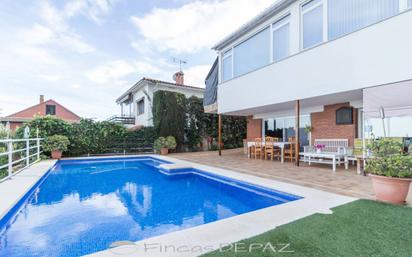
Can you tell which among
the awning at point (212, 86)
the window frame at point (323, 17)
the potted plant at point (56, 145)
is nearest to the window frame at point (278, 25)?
the window frame at point (323, 17)

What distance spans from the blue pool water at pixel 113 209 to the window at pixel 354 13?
605cm

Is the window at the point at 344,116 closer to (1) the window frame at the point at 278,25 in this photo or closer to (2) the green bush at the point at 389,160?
(1) the window frame at the point at 278,25

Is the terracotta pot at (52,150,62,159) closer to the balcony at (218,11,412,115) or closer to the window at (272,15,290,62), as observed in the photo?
the balcony at (218,11,412,115)

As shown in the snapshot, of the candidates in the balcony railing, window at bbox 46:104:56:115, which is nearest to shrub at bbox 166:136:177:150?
the balcony railing

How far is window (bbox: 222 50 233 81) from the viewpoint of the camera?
13.2 meters

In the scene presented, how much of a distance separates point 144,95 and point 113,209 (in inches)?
622

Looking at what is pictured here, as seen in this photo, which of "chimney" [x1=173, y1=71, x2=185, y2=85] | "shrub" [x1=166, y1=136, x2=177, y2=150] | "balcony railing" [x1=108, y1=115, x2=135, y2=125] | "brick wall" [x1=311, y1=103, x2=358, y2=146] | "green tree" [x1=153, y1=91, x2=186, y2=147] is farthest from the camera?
"chimney" [x1=173, y1=71, x2=185, y2=85]

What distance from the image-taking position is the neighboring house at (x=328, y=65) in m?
6.37

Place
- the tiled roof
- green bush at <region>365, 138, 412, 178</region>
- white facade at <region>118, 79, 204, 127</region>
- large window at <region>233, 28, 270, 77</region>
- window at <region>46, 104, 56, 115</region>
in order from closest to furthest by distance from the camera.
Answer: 1. green bush at <region>365, 138, 412, 178</region>
2. large window at <region>233, 28, 270, 77</region>
3. the tiled roof
4. white facade at <region>118, 79, 204, 127</region>
5. window at <region>46, 104, 56, 115</region>

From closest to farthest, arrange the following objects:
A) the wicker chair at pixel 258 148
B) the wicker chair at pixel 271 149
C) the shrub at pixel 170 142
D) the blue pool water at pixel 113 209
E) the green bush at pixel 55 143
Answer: the blue pool water at pixel 113 209 < the wicker chair at pixel 271 149 < the wicker chair at pixel 258 148 < the green bush at pixel 55 143 < the shrub at pixel 170 142

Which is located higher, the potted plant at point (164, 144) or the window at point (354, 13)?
the window at point (354, 13)

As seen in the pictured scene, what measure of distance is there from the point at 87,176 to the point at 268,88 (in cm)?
923

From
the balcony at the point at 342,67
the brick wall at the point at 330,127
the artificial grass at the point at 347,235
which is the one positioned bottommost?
the artificial grass at the point at 347,235

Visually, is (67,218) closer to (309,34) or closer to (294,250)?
(294,250)
